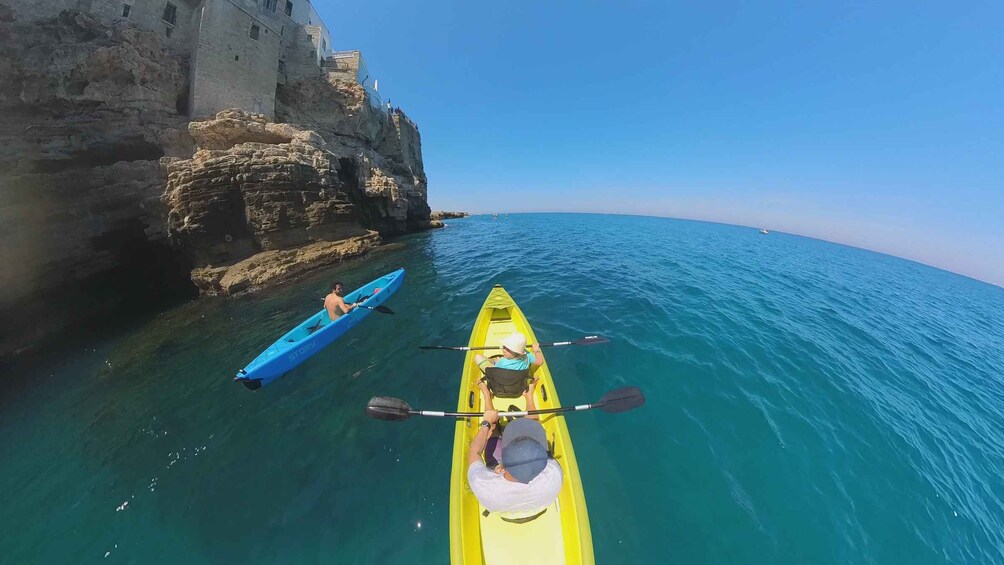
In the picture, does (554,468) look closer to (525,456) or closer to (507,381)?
(525,456)

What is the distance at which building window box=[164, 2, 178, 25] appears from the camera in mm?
17625

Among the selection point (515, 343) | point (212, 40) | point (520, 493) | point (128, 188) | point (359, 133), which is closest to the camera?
point (520, 493)

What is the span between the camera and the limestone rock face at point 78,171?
9.74m

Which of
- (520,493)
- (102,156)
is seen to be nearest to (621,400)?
(520,493)

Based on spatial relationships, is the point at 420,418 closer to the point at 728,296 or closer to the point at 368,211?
the point at 728,296

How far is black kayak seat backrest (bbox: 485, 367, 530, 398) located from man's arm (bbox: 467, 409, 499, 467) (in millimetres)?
633

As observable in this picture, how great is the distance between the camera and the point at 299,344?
684cm

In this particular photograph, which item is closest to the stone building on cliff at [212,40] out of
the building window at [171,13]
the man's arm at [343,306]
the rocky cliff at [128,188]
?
the building window at [171,13]

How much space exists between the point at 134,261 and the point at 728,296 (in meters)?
26.5

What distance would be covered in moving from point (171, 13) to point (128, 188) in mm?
15716

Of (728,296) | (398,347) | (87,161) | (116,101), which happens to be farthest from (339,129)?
(728,296)

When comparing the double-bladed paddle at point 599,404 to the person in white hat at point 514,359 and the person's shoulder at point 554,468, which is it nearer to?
the person in white hat at point 514,359

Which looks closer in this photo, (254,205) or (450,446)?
(450,446)

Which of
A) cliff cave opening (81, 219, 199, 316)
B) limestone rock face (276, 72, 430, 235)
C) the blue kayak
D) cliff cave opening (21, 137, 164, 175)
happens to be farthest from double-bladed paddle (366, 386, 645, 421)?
limestone rock face (276, 72, 430, 235)
